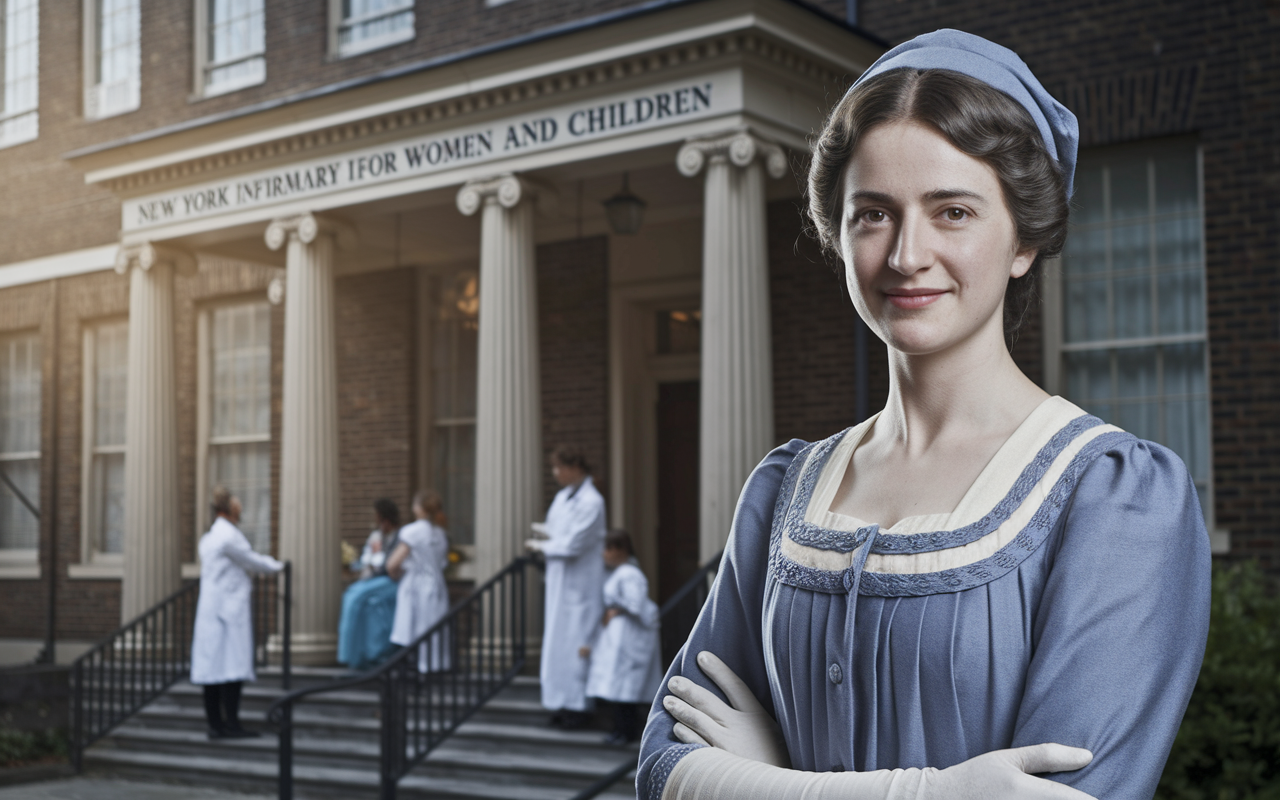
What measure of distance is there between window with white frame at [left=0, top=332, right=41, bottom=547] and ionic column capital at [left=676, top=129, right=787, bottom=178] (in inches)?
436

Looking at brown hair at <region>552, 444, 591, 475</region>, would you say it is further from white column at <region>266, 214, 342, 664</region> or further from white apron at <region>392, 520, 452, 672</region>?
white column at <region>266, 214, 342, 664</region>

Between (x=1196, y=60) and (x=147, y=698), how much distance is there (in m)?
9.73

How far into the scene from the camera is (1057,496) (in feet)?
4.29

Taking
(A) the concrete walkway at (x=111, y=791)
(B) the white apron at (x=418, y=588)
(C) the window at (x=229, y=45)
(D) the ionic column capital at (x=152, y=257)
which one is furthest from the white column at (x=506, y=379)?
(C) the window at (x=229, y=45)

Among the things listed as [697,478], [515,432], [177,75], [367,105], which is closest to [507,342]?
[515,432]

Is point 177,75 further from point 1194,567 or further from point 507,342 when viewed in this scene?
point 1194,567

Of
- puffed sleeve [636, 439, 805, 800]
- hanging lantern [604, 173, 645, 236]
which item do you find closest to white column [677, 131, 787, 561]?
hanging lantern [604, 173, 645, 236]

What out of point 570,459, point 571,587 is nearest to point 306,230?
point 570,459

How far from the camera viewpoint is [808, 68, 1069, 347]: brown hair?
1.37 m

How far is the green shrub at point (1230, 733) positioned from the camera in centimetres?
612

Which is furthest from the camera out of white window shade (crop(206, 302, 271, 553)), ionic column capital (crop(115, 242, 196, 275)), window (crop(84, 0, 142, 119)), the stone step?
window (crop(84, 0, 142, 119))

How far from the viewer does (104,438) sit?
50.6 feet

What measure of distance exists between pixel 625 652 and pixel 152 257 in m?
6.56

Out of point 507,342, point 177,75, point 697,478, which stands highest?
point 177,75
